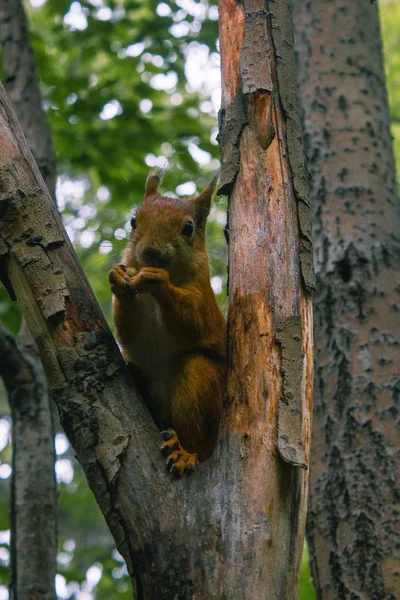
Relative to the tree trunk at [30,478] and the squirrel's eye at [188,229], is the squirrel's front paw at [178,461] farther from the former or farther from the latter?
the tree trunk at [30,478]

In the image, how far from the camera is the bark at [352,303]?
3002 mm

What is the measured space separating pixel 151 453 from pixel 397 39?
7.50m

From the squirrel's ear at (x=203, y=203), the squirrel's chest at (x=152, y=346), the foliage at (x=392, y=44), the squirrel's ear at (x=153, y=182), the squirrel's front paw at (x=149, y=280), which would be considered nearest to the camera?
the squirrel's front paw at (x=149, y=280)

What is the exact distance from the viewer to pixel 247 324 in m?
2.06

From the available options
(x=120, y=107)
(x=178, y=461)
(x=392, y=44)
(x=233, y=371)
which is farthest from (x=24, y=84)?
(x=392, y=44)

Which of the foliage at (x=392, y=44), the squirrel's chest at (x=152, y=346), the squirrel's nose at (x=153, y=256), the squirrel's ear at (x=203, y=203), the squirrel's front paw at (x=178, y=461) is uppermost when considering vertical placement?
the foliage at (x=392, y=44)

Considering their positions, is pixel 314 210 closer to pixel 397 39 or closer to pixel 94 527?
pixel 397 39

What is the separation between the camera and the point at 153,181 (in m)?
3.61

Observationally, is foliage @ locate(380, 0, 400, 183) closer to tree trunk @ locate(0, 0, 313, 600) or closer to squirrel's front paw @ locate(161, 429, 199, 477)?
tree trunk @ locate(0, 0, 313, 600)

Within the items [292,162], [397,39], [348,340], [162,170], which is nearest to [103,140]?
[162,170]

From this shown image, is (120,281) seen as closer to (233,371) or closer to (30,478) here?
(233,371)

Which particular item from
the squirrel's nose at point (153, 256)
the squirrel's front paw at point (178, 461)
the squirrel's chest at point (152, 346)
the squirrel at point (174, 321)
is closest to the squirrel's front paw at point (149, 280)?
the squirrel at point (174, 321)

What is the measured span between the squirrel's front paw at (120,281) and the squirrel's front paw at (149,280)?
3 cm

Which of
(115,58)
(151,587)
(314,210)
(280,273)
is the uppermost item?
(115,58)
